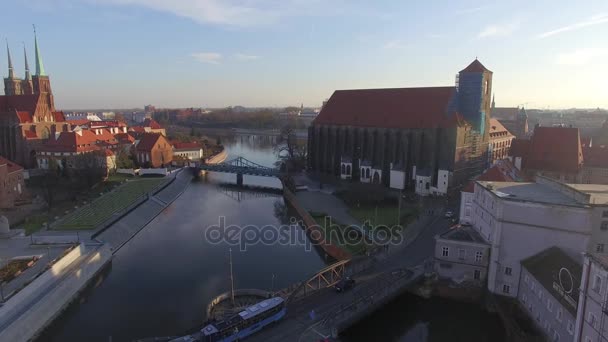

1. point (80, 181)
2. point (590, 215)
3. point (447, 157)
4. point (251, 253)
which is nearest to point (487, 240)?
point (590, 215)

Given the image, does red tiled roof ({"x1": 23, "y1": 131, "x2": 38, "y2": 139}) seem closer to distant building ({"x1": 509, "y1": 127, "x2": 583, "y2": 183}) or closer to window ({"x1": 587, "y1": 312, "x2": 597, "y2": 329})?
distant building ({"x1": 509, "y1": 127, "x2": 583, "y2": 183})

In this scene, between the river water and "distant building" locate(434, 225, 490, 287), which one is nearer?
the river water

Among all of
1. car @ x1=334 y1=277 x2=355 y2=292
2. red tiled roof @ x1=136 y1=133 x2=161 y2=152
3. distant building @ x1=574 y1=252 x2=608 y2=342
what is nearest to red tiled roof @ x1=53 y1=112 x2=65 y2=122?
red tiled roof @ x1=136 y1=133 x2=161 y2=152

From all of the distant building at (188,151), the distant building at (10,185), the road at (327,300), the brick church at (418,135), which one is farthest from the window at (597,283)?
the distant building at (188,151)

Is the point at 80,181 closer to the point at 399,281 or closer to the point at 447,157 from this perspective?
the point at 399,281

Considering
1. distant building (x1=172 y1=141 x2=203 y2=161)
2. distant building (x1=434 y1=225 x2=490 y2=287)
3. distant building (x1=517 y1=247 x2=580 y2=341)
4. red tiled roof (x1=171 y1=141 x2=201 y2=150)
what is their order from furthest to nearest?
red tiled roof (x1=171 y1=141 x2=201 y2=150)
distant building (x1=172 y1=141 x2=203 y2=161)
distant building (x1=434 y1=225 x2=490 y2=287)
distant building (x1=517 y1=247 x2=580 y2=341)

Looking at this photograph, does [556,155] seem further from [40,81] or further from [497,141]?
[40,81]
